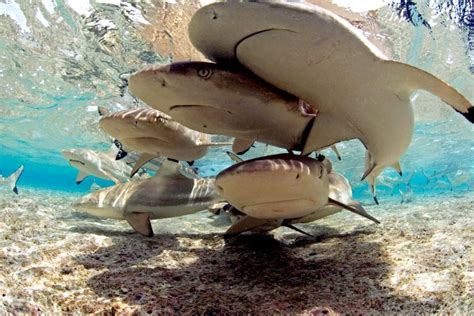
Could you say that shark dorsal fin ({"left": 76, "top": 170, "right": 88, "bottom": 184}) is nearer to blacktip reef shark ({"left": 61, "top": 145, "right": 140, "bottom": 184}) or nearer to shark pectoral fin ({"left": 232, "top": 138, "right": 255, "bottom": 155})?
blacktip reef shark ({"left": 61, "top": 145, "right": 140, "bottom": 184})

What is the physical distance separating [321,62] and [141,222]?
12.6 feet

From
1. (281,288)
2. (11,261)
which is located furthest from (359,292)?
(11,261)

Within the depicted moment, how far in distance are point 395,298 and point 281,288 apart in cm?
100

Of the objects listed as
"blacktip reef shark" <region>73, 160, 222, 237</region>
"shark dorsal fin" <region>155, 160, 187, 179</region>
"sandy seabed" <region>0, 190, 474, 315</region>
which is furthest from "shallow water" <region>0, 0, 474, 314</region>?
"shark dorsal fin" <region>155, 160, 187, 179</region>

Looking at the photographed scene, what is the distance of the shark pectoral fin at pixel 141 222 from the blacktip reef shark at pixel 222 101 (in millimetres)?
2161

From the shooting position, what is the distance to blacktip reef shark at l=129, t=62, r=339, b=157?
3188 millimetres

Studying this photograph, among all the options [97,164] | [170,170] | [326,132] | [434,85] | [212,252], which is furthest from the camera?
[97,164]

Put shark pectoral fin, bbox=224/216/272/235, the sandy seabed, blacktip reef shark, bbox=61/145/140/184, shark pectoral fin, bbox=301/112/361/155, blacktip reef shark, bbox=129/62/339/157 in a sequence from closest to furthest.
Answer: the sandy seabed, blacktip reef shark, bbox=129/62/339/157, shark pectoral fin, bbox=301/112/361/155, shark pectoral fin, bbox=224/216/272/235, blacktip reef shark, bbox=61/145/140/184

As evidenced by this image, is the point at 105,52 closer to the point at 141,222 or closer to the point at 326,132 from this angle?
the point at 141,222

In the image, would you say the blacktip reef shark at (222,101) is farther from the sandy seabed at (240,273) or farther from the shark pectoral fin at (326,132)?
the sandy seabed at (240,273)

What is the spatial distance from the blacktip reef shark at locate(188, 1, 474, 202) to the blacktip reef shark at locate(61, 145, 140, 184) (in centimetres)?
930

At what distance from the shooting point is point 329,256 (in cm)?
423

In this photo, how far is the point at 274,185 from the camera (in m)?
3.03

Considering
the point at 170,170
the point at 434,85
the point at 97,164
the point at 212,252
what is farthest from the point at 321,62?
the point at 97,164
